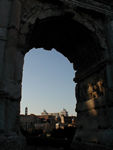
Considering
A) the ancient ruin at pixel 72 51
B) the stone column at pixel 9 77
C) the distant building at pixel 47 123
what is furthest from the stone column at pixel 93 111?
the distant building at pixel 47 123

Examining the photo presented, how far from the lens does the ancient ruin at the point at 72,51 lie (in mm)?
4527

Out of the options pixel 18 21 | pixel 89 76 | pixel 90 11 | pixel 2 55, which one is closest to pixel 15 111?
pixel 2 55

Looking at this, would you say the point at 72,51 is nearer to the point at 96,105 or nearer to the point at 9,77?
the point at 96,105

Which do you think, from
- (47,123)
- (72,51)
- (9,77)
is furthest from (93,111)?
(47,123)

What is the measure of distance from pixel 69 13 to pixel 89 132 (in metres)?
4.71

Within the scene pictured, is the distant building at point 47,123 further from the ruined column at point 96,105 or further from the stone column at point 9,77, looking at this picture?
the stone column at point 9,77

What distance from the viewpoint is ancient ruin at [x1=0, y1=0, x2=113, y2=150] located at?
14.9 feet

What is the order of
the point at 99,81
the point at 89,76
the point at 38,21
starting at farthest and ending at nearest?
the point at 89,76, the point at 99,81, the point at 38,21

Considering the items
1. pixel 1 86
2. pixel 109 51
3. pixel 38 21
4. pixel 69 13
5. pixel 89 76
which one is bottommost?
pixel 1 86

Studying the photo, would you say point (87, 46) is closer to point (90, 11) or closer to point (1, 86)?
point (90, 11)

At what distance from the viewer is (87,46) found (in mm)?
7301

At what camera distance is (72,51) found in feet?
26.5

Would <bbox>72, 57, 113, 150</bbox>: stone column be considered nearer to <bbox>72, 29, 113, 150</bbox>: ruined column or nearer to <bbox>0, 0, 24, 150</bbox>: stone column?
<bbox>72, 29, 113, 150</bbox>: ruined column

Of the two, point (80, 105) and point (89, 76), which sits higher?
point (89, 76)
